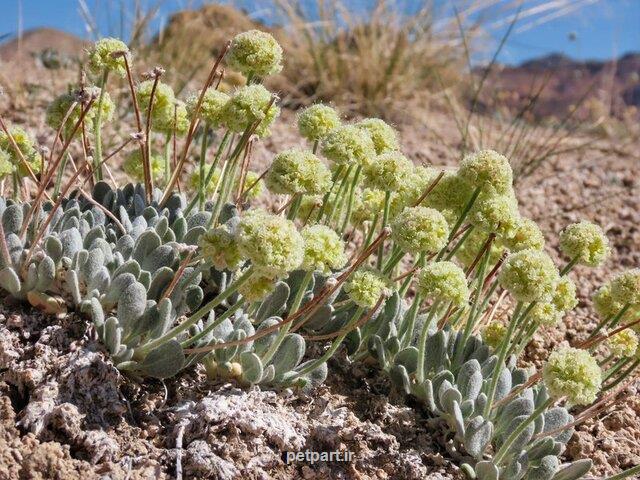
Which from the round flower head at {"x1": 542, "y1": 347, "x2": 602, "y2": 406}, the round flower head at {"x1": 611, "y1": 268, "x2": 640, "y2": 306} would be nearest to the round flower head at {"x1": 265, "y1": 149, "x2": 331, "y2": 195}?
the round flower head at {"x1": 542, "y1": 347, "x2": 602, "y2": 406}

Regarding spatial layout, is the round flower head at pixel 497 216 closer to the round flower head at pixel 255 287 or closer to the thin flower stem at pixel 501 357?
the thin flower stem at pixel 501 357

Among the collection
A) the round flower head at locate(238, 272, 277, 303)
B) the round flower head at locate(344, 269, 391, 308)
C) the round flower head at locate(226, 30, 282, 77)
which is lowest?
the round flower head at locate(238, 272, 277, 303)

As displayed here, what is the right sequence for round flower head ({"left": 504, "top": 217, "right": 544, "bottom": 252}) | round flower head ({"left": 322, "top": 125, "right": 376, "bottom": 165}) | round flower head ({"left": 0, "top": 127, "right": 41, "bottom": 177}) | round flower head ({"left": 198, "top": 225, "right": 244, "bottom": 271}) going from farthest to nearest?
1. round flower head ({"left": 0, "top": 127, "right": 41, "bottom": 177})
2. round flower head ({"left": 504, "top": 217, "right": 544, "bottom": 252})
3. round flower head ({"left": 322, "top": 125, "right": 376, "bottom": 165})
4. round flower head ({"left": 198, "top": 225, "right": 244, "bottom": 271})

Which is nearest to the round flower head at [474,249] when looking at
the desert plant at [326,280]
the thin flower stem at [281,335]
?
the desert plant at [326,280]

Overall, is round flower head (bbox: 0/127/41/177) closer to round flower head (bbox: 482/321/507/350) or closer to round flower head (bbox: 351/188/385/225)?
round flower head (bbox: 351/188/385/225)

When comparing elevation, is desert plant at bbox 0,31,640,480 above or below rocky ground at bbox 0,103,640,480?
above

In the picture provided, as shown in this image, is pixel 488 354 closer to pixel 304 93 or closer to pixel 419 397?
pixel 419 397

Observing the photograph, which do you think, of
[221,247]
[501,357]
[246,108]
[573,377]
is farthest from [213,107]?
[573,377]
